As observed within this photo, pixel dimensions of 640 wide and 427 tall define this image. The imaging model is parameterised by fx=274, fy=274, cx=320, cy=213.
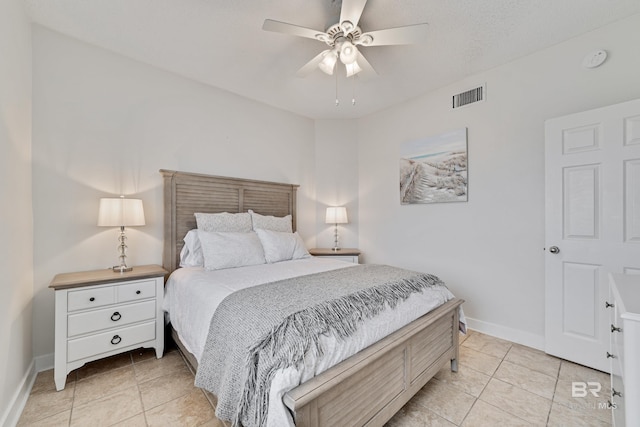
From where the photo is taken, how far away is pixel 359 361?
134cm

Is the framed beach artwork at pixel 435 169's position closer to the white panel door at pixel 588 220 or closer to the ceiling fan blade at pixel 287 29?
the white panel door at pixel 588 220

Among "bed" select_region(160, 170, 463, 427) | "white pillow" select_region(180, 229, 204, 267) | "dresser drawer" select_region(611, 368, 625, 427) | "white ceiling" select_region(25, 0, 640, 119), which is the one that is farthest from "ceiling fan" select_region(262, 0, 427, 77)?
"dresser drawer" select_region(611, 368, 625, 427)

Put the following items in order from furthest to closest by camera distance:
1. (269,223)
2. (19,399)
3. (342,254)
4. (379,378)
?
(342,254), (269,223), (19,399), (379,378)

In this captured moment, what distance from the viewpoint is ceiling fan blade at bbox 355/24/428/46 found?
5.86 ft

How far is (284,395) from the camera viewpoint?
1089 millimetres

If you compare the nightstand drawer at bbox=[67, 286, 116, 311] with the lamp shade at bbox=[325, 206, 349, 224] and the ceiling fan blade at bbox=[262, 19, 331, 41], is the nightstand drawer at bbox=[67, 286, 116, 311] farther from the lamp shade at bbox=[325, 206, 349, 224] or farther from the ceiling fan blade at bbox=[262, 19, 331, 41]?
the lamp shade at bbox=[325, 206, 349, 224]

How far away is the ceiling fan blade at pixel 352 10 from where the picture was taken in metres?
1.65

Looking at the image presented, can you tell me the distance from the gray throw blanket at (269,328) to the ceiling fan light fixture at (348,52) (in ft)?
5.48

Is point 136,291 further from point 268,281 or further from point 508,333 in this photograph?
point 508,333

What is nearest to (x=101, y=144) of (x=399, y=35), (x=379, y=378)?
(x=399, y=35)

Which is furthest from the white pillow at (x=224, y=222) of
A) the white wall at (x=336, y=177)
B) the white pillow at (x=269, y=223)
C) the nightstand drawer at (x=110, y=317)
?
the white wall at (x=336, y=177)

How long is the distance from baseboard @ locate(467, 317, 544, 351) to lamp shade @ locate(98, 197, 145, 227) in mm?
3452

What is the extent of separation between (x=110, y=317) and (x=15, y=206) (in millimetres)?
979

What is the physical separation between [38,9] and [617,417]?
14.2 feet
